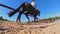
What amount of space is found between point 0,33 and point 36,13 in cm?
446

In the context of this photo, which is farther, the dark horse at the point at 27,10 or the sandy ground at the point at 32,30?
the dark horse at the point at 27,10

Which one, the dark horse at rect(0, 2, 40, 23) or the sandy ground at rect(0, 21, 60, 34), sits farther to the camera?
the dark horse at rect(0, 2, 40, 23)

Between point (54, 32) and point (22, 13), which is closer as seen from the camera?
point (54, 32)

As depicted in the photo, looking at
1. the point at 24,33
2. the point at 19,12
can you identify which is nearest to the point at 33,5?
the point at 19,12

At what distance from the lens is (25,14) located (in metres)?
13.7

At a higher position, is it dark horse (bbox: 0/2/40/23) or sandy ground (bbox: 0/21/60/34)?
dark horse (bbox: 0/2/40/23)

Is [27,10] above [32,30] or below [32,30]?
above

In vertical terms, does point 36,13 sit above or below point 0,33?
above

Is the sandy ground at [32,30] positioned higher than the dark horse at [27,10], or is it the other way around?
the dark horse at [27,10]

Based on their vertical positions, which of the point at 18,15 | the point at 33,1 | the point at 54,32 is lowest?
the point at 54,32

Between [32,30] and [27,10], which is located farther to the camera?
[27,10]

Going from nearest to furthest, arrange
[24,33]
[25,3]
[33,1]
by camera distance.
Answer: [24,33], [25,3], [33,1]

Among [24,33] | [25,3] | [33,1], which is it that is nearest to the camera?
[24,33]

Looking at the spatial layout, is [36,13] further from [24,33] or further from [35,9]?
[24,33]
